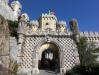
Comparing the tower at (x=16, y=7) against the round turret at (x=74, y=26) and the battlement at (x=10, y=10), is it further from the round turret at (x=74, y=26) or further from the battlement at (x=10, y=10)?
the round turret at (x=74, y=26)

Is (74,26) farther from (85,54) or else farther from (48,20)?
(48,20)

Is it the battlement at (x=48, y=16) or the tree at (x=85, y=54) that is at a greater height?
the battlement at (x=48, y=16)

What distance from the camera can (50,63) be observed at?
1164 inches

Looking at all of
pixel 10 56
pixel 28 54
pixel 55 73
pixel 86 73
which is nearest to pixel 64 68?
pixel 55 73

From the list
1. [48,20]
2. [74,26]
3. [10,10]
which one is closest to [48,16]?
[48,20]

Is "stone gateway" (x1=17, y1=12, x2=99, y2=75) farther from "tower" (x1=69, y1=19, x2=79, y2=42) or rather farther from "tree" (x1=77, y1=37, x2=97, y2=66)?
"tree" (x1=77, y1=37, x2=97, y2=66)

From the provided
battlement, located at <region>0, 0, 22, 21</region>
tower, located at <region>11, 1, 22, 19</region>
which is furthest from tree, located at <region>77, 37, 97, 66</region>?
tower, located at <region>11, 1, 22, 19</region>

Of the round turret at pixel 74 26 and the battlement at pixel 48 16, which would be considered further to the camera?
the battlement at pixel 48 16

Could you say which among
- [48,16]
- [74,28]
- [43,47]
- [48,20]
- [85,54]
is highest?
[48,16]

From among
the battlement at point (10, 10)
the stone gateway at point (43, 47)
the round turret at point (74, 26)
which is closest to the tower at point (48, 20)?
the battlement at point (10, 10)

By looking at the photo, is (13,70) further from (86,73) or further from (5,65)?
(86,73)

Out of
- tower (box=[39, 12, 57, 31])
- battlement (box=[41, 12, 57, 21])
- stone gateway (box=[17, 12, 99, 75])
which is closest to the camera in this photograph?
stone gateway (box=[17, 12, 99, 75])

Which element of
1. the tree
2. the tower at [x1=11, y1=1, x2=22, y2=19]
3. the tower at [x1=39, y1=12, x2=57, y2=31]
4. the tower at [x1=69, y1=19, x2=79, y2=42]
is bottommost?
the tree

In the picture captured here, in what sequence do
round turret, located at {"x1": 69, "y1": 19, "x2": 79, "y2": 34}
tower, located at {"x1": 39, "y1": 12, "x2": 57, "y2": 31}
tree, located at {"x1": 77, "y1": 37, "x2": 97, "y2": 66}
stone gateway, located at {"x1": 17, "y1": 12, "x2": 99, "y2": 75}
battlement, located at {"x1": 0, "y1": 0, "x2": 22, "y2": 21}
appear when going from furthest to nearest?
tower, located at {"x1": 39, "y1": 12, "x2": 57, "y2": 31} → battlement, located at {"x1": 0, "y1": 0, "x2": 22, "y2": 21} → round turret, located at {"x1": 69, "y1": 19, "x2": 79, "y2": 34} → tree, located at {"x1": 77, "y1": 37, "x2": 97, "y2": 66} → stone gateway, located at {"x1": 17, "y1": 12, "x2": 99, "y2": 75}
